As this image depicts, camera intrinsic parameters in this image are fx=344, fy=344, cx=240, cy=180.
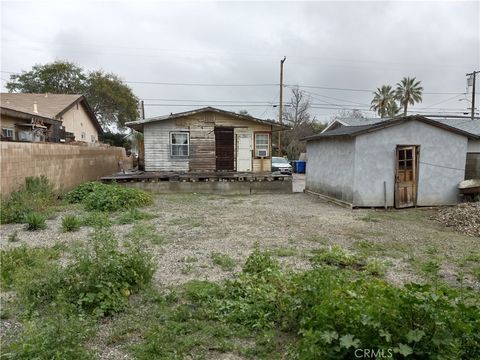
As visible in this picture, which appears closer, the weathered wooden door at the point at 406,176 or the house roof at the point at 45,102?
the weathered wooden door at the point at 406,176

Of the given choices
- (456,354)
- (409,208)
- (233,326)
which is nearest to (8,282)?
(233,326)

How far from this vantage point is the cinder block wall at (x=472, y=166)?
11844 mm

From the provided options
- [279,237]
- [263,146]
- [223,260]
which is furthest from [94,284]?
→ [263,146]

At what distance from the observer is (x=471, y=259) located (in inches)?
225

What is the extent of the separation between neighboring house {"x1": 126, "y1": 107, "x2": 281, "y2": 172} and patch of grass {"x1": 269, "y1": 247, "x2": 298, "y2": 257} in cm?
1021

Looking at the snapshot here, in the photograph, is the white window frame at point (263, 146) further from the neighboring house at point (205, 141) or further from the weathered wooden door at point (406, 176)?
the weathered wooden door at point (406, 176)

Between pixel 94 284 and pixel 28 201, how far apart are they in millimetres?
5984

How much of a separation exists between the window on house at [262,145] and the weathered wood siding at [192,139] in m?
0.45

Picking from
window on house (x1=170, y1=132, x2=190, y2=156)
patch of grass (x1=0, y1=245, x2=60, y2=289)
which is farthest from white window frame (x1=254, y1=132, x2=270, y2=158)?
patch of grass (x1=0, y1=245, x2=60, y2=289)

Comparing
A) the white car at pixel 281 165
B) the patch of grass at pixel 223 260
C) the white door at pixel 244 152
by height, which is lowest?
the patch of grass at pixel 223 260

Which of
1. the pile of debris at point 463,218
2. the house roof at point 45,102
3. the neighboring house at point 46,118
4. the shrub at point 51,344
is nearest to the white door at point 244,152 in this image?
the neighboring house at point 46,118

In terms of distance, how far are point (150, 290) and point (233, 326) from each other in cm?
127

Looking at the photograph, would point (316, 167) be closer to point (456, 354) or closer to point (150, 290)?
point (150, 290)

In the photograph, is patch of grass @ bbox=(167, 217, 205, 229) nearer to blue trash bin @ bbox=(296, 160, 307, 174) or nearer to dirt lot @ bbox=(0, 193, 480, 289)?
dirt lot @ bbox=(0, 193, 480, 289)
